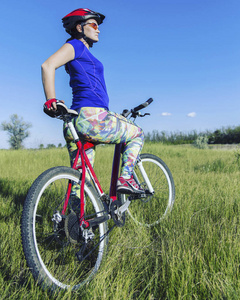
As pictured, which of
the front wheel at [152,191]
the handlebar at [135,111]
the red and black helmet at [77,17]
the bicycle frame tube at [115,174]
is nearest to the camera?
the red and black helmet at [77,17]

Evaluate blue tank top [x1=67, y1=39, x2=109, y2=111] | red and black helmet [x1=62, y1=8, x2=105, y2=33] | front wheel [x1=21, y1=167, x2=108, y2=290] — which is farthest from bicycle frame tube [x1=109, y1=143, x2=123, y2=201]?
red and black helmet [x1=62, y1=8, x2=105, y2=33]

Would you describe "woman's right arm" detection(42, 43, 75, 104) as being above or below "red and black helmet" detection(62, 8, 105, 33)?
below

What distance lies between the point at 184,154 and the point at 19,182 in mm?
6252

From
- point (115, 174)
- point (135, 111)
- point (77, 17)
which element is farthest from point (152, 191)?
point (77, 17)

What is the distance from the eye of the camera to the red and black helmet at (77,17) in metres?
2.37

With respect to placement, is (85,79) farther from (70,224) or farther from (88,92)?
(70,224)

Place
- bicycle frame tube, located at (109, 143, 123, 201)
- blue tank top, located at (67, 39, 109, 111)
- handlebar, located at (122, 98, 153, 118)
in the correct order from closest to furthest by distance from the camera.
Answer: blue tank top, located at (67, 39, 109, 111) → bicycle frame tube, located at (109, 143, 123, 201) → handlebar, located at (122, 98, 153, 118)

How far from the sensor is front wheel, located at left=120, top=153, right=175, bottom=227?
123 inches

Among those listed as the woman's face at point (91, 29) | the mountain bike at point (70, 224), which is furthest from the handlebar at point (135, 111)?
the woman's face at point (91, 29)

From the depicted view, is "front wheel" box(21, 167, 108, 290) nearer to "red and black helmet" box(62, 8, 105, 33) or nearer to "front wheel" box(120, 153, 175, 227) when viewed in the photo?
"front wheel" box(120, 153, 175, 227)

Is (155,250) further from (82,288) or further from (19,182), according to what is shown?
(19,182)

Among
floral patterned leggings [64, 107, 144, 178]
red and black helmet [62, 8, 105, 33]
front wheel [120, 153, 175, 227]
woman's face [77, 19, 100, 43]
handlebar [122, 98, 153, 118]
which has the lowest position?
front wheel [120, 153, 175, 227]

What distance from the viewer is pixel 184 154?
9.69 m

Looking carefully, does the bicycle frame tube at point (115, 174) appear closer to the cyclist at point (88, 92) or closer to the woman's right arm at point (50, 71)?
the cyclist at point (88, 92)
